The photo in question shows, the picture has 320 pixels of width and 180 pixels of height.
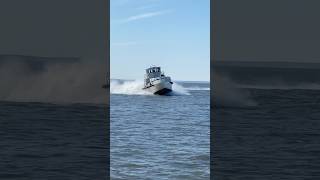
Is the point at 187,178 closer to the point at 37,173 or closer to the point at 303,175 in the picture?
the point at 303,175

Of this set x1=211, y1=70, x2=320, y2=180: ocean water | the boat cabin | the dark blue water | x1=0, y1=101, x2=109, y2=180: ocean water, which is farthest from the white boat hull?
x1=0, y1=101, x2=109, y2=180: ocean water

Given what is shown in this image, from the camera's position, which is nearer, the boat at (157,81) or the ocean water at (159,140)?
the ocean water at (159,140)

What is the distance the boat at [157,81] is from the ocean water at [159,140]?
110 cm

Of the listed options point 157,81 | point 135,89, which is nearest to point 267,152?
point 157,81

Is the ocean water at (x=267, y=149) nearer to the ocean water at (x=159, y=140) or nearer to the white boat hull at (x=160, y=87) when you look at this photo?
the ocean water at (x=159, y=140)

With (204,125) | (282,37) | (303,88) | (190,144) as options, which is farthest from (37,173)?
(303,88)

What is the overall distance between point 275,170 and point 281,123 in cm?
1385

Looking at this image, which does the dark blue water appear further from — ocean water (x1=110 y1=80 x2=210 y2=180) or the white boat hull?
the white boat hull

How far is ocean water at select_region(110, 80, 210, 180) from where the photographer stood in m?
17.6

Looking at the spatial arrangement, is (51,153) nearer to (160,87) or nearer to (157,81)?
(157,81)

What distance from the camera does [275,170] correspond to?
12.7m

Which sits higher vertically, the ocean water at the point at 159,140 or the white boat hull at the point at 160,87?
the white boat hull at the point at 160,87

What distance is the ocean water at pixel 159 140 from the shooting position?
57.7 ft

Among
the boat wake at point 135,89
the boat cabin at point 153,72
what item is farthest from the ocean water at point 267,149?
the boat wake at point 135,89
